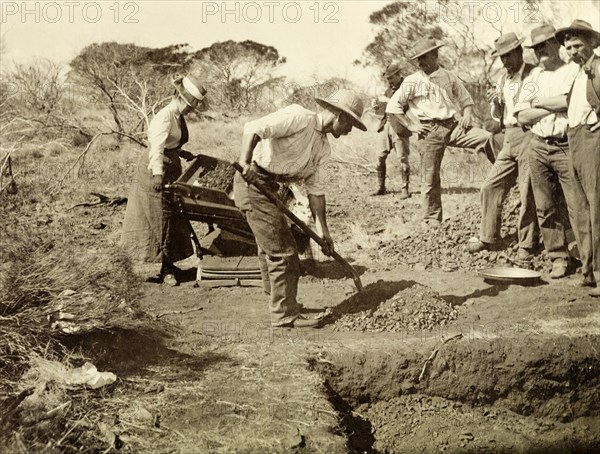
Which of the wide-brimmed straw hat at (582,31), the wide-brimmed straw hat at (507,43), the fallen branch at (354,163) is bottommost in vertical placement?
the fallen branch at (354,163)

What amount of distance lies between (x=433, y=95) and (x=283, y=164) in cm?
250

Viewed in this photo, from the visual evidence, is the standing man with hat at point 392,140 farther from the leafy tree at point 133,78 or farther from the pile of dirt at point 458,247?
the leafy tree at point 133,78

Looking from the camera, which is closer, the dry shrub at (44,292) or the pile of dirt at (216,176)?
the dry shrub at (44,292)

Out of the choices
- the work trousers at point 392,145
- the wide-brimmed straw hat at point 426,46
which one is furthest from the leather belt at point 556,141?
the work trousers at point 392,145

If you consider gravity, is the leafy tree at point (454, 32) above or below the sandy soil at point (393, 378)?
above

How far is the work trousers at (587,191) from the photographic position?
4312 mm

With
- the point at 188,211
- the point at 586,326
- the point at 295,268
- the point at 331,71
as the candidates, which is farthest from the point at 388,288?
the point at 331,71

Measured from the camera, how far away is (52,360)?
3.17 meters

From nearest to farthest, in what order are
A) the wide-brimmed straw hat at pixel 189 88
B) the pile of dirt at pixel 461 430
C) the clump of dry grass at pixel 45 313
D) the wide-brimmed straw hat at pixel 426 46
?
1. the clump of dry grass at pixel 45 313
2. the pile of dirt at pixel 461 430
3. the wide-brimmed straw hat at pixel 189 88
4. the wide-brimmed straw hat at pixel 426 46

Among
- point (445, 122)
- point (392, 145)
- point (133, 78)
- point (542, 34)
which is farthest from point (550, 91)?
point (133, 78)

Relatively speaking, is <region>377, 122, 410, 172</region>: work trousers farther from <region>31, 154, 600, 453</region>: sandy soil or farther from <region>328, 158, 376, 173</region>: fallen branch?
<region>31, 154, 600, 453</region>: sandy soil

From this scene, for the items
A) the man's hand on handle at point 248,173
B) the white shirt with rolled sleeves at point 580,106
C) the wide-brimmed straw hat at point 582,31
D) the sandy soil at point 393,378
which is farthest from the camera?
the white shirt with rolled sleeves at point 580,106

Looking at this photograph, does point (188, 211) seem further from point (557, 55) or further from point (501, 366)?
point (557, 55)

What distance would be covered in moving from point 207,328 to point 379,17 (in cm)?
371
